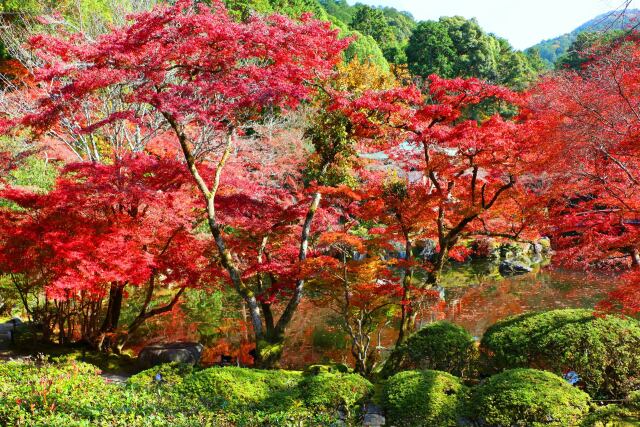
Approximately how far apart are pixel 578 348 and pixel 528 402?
81.1 inches

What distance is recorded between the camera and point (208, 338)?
11.8 m

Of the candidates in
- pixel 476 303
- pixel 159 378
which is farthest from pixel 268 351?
pixel 476 303

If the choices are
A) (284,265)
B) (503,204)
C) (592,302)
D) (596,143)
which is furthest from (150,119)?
(592,302)

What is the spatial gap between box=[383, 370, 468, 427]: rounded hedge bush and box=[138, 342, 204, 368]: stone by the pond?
4.62 meters

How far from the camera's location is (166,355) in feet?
28.6

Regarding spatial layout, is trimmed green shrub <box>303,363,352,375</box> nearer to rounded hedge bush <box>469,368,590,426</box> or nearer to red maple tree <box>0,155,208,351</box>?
red maple tree <box>0,155,208,351</box>

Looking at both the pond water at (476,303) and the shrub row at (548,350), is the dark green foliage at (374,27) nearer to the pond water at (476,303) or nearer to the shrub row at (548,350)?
the pond water at (476,303)

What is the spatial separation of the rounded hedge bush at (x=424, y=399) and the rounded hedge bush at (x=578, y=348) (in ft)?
5.57

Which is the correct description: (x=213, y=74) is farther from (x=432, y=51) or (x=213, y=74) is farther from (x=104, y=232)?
(x=432, y=51)

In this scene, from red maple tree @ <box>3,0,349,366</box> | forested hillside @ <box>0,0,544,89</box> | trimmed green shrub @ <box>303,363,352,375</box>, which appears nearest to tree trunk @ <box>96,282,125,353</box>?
red maple tree @ <box>3,0,349,366</box>

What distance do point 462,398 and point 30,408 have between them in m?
4.32

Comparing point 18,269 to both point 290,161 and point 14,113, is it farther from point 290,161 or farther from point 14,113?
point 290,161

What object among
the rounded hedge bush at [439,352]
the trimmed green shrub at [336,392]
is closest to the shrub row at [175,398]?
the trimmed green shrub at [336,392]

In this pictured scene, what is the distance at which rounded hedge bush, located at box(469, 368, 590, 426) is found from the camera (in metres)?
4.90
